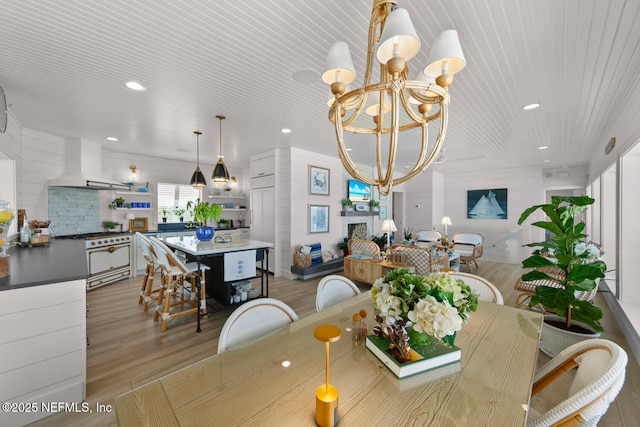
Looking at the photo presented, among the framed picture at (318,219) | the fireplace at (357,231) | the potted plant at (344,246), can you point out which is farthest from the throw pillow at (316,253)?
the fireplace at (357,231)

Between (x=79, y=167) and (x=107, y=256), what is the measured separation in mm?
1536

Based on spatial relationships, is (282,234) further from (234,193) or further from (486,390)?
(486,390)

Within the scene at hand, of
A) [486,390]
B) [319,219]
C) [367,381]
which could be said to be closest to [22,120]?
[319,219]

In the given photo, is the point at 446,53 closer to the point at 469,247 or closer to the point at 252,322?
the point at 252,322

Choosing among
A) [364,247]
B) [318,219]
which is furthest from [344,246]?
[364,247]

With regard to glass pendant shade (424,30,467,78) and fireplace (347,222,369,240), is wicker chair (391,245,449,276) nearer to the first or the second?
fireplace (347,222,369,240)

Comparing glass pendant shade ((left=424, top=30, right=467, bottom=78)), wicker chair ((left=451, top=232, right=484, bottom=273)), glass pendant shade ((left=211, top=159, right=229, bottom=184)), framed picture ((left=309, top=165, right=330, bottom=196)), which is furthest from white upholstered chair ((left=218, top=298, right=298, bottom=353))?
wicker chair ((left=451, top=232, right=484, bottom=273))

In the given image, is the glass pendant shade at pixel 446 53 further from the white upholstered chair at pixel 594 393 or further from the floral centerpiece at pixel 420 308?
the white upholstered chair at pixel 594 393

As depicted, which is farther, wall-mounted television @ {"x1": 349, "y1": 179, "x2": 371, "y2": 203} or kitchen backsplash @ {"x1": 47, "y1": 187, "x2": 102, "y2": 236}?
wall-mounted television @ {"x1": 349, "y1": 179, "x2": 371, "y2": 203}

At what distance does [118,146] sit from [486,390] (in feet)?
19.7

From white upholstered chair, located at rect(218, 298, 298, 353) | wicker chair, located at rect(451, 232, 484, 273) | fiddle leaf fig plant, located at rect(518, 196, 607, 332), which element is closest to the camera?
white upholstered chair, located at rect(218, 298, 298, 353)

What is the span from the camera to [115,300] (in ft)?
11.8

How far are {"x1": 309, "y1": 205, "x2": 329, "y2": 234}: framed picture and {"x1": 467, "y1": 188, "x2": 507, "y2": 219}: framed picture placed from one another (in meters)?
4.90

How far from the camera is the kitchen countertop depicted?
1.51 metres
